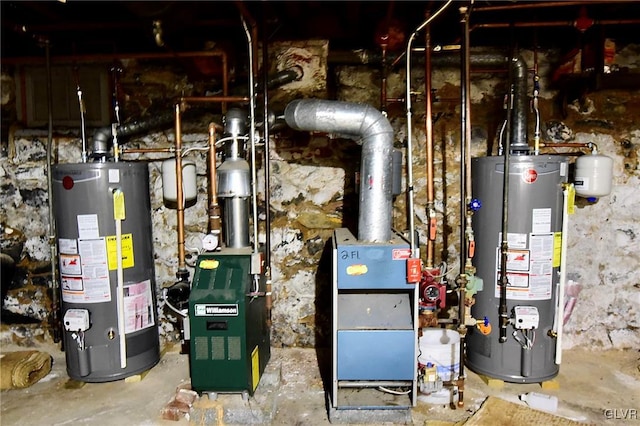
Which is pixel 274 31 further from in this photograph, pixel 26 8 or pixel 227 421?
pixel 227 421

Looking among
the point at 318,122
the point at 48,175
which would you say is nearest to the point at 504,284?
the point at 318,122

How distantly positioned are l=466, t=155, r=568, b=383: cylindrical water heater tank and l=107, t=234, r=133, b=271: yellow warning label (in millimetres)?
2117

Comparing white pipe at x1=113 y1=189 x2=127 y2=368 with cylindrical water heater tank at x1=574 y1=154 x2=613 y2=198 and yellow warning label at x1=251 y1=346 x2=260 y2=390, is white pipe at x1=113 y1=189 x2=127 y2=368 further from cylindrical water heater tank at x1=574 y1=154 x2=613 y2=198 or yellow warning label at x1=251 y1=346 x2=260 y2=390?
cylindrical water heater tank at x1=574 y1=154 x2=613 y2=198

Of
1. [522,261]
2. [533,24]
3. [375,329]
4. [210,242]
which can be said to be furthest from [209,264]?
[533,24]

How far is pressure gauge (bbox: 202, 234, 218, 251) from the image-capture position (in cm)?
254

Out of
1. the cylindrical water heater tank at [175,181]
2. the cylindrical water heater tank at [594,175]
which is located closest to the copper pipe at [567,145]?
the cylindrical water heater tank at [594,175]

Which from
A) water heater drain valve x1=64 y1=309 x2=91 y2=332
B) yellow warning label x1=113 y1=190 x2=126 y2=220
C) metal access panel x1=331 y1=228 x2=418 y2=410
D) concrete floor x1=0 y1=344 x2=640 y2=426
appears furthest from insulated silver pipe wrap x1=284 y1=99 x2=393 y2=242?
water heater drain valve x1=64 y1=309 x2=91 y2=332

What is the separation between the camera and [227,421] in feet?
7.54

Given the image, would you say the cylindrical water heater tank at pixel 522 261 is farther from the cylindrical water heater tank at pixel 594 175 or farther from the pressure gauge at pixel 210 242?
the pressure gauge at pixel 210 242

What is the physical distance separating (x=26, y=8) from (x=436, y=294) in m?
2.82

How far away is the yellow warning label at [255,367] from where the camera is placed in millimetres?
2402

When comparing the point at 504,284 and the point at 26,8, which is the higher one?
the point at 26,8

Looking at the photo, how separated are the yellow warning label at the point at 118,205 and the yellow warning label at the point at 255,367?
1119mm

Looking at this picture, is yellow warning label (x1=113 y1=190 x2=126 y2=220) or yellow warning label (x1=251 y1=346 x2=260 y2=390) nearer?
yellow warning label (x1=251 y1=346 x2=260 y2=390)
